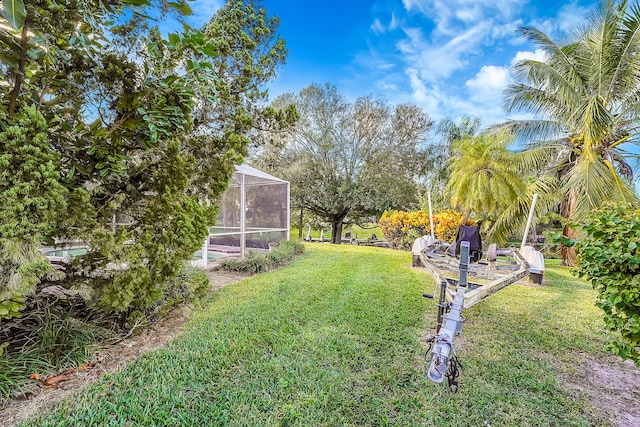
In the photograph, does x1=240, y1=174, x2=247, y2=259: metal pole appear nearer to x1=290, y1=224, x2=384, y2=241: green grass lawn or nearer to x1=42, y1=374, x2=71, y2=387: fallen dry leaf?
x1=42, y1=374, x2=71, y2=387: fallen dry leaf

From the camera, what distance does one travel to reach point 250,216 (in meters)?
9.19

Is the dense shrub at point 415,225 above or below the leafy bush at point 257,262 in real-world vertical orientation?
above

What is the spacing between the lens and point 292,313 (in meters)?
4.32

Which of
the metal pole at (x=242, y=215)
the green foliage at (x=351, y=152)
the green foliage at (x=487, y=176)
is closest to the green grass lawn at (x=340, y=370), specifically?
the metal pole at (x=242, y=215)

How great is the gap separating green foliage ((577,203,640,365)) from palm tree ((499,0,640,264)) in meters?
7.86

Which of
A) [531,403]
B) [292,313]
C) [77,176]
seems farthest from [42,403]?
[531,403]

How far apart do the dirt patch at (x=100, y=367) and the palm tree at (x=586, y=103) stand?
33.7 feet

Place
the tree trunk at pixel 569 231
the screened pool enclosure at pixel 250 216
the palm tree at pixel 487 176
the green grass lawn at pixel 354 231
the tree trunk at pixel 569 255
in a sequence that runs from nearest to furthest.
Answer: the screened pool enclosure at pixel 250 216
the palm tree at pixel 487 176
the tree trunk at pixel 569 231
the tree trunk at pixel 569 255
the green grass lawn at pixel 354 231

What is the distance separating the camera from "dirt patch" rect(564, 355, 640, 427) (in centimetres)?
241

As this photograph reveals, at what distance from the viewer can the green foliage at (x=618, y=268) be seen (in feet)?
5.90

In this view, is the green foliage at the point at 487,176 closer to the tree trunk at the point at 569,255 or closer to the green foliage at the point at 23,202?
the tree trunk at the point at 569,255

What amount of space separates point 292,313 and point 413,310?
2047 mm

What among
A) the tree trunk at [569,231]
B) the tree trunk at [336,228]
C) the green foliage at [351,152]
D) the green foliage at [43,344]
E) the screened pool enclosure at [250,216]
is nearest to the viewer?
the green foliage at [43,344]

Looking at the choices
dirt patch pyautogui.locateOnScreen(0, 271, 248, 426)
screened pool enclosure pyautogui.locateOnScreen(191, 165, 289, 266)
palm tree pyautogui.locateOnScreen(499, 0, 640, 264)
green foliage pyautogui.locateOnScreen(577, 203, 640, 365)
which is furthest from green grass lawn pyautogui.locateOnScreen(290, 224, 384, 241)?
green foliage pyautogui.locateOnScreen(577, 203, 640, 365)
